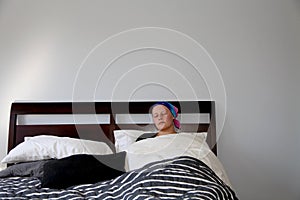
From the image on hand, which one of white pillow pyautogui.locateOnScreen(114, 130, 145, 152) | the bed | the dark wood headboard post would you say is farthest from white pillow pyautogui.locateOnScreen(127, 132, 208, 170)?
the dark wood headboard post

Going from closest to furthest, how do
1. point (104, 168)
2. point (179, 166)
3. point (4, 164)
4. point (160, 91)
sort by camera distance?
point (179, 166) → point (104, 168) → point (4, 164) → point (160, 91)

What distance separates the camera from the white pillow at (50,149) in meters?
2.32

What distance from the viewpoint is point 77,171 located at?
6.06ft

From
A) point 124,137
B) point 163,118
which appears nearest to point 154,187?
point 163,118

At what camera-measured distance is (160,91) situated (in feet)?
9.16

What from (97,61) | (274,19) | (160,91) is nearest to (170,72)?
(160,91)

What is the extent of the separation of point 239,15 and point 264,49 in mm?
366

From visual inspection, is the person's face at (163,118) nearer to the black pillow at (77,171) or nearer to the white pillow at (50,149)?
the white pillow at (50,149)

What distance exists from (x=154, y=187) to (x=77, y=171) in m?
0.60

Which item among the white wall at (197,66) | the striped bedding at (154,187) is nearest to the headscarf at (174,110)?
the white wall at (197,66)

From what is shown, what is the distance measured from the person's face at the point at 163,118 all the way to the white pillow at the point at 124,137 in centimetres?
21

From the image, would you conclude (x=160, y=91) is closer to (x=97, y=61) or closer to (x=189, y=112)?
(x=189, y=112)

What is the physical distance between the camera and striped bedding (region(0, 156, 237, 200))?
1.38 metres

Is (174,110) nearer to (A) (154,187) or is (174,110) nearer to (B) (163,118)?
(B) (163,118)
